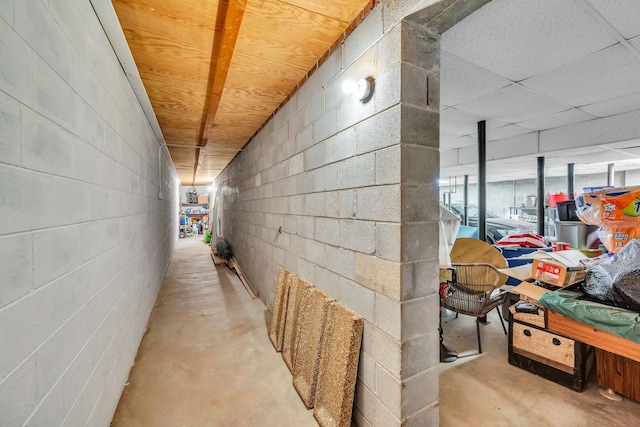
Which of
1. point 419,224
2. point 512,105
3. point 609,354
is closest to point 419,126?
point 419,224

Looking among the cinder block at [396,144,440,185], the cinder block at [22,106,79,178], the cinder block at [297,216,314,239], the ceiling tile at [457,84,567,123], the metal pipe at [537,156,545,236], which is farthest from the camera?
the metal pipe at [537,156,545,236]

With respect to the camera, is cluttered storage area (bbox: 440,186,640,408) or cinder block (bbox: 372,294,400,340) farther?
cluttered storage area (bbox: 440,186,640,408)

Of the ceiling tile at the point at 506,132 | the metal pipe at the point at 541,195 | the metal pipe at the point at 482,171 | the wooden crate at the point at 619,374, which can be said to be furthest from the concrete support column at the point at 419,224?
the metal pipe at the point at 541,195

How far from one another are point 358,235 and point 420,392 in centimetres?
85

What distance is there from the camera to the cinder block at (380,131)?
1.23 metres

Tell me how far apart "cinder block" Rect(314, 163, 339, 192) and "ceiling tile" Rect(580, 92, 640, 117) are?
3295 mm

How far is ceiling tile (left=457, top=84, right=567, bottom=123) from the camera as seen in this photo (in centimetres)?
263

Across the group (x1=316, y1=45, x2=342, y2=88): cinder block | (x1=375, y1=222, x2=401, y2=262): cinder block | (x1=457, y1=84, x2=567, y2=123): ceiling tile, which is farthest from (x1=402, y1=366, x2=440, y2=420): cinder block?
(x1=457, y1=84, x2=567, y2=123): ceiling tile

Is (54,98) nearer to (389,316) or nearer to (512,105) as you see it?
(389,316)

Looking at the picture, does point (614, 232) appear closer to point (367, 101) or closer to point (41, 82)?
point (367, 101)

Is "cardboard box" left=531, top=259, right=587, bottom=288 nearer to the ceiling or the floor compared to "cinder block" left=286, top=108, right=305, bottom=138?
nearer to the floor

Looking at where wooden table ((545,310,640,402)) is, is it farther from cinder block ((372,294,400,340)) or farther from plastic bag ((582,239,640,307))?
cinder block ((372,294,400,340))

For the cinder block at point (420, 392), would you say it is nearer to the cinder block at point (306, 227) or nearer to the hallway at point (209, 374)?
the hallway at point (209, 374)

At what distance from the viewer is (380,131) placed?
1.33m
